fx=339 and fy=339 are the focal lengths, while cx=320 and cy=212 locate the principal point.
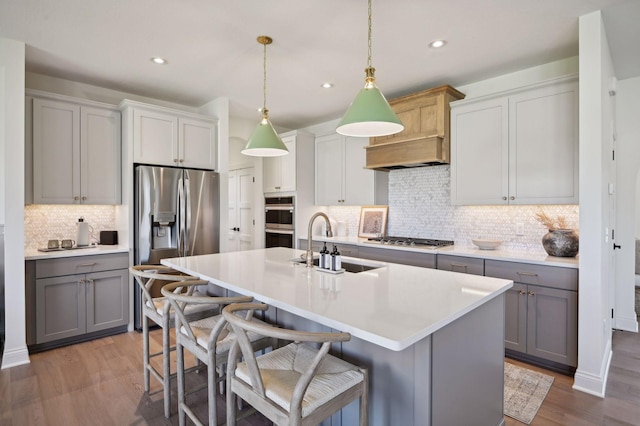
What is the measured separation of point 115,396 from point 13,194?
187 centimetres

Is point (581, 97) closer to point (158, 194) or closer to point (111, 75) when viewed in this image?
point (158, 194)

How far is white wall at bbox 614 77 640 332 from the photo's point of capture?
11.6ft

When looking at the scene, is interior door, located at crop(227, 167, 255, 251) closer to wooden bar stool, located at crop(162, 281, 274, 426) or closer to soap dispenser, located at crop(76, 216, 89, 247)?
soap dispenser, located at crop(76, 216, 89, 247)

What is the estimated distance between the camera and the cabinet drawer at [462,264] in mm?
3088

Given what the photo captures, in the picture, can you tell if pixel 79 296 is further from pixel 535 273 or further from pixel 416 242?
pixel 535 273

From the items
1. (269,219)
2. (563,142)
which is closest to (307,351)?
(563,142)

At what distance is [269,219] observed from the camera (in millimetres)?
5375

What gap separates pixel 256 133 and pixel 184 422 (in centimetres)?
198

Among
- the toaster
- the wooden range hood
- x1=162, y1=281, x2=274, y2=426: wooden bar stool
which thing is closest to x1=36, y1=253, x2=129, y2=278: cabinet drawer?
the toaster

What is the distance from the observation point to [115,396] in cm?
236

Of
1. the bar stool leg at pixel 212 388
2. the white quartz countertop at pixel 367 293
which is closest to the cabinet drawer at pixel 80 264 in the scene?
the white quartz countertop at pixel 367 293

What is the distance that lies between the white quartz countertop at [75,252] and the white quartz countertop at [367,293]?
4.53 feet

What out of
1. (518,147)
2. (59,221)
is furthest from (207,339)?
(518,147)

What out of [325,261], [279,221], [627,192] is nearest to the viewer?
[325,261]
